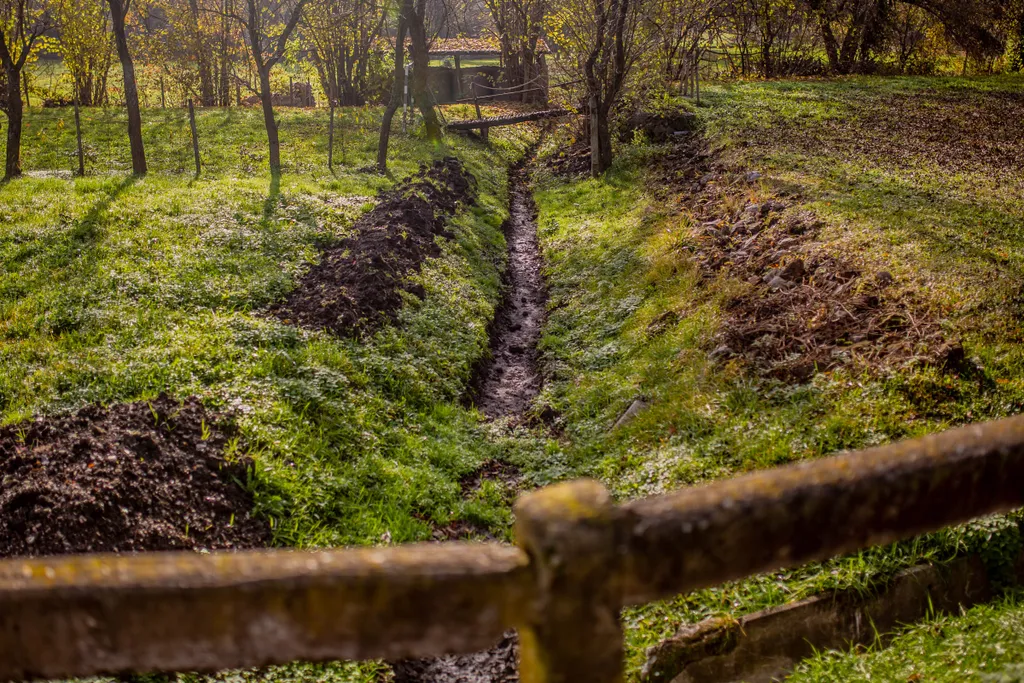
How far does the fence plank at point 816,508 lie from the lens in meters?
2.04

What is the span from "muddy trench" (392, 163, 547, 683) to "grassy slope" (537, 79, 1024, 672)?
0.47m

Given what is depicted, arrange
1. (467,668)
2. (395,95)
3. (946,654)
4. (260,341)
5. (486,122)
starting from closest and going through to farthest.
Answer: (946,654) < (467,668) < (260,341) < (395,95) < (486,122)

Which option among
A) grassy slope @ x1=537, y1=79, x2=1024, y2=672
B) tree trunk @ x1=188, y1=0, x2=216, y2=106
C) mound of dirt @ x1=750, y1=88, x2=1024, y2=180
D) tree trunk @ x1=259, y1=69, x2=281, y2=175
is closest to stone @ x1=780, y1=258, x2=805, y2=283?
grassy slope @ x1=537, y1=79, x2=1024, y2=672

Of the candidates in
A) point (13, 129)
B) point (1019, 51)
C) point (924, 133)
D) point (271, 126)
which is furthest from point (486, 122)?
point (1019, 51)

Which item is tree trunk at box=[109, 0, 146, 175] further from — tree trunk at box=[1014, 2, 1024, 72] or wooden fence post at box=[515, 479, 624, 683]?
tree trunk at box=[1014, 2, 1024, 72]

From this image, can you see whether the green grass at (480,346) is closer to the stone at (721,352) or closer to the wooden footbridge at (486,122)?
the stone at (721,352)

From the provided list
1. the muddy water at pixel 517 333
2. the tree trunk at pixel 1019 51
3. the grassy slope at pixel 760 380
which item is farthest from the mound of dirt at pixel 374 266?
the tree trunk at pixel 1019 51

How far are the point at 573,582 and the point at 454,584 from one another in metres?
0.33

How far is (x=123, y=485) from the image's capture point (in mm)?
5906

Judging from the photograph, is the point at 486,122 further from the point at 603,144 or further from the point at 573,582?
the point at 573,582

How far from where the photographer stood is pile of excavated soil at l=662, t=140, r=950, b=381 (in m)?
7.49

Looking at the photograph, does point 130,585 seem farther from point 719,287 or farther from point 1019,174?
point 1019,174

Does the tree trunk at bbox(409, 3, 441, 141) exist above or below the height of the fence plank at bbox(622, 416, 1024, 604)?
above

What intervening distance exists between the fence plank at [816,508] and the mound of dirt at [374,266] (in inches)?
324
